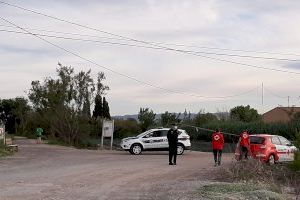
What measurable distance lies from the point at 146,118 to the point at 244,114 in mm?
19720

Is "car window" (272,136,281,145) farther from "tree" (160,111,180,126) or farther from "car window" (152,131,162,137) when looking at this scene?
"tree" (160,111,180,126)

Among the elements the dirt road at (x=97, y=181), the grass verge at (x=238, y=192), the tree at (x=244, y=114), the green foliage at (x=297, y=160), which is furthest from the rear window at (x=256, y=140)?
the tree at (x=244, y=114)

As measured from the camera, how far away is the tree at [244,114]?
238 feet

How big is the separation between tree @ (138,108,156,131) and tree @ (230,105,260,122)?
1299 cm

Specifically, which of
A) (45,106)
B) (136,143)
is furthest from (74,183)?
(45,106)

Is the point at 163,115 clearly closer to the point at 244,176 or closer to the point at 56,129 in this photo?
the point at 56,129

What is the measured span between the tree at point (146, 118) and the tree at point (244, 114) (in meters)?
13.0

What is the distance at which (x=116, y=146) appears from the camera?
148 ft

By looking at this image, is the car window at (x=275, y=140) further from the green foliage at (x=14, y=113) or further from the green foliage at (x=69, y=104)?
the green foliage at (x=14, y=113)

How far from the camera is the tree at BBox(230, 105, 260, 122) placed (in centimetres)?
7266

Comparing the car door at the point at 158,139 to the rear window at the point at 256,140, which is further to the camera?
the car door at the point at 158,139

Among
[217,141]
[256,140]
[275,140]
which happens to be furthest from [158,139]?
[217,141]

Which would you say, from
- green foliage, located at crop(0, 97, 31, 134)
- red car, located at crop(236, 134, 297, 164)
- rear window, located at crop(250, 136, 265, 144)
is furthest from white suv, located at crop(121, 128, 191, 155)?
green foliage, located at crop(0, 97, 31, 134)

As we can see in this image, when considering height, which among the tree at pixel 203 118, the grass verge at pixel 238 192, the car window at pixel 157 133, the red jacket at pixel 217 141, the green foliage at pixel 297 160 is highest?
the tree at pixel 203 118
